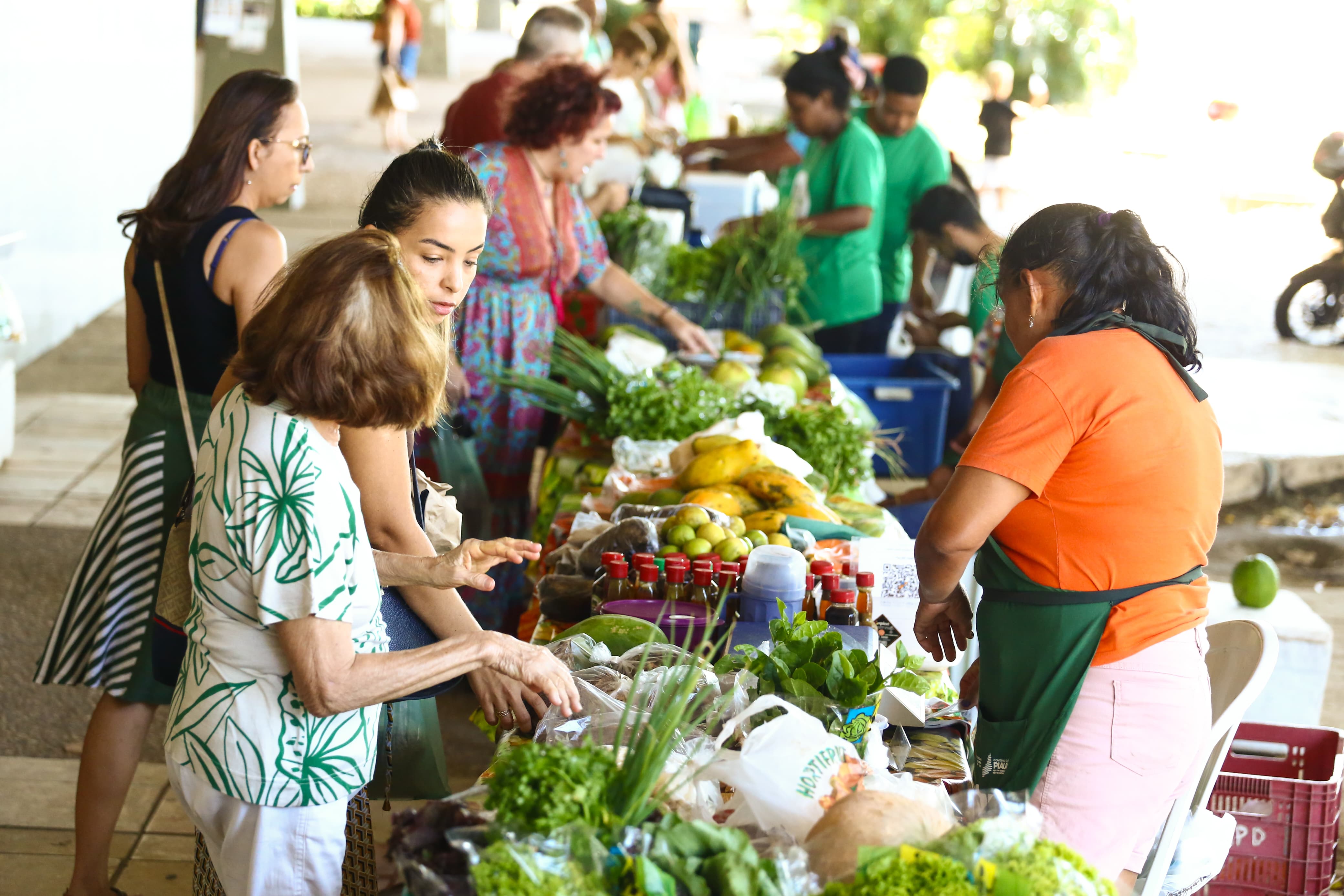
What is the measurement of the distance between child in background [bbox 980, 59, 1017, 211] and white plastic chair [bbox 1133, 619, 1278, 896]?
8523 mm

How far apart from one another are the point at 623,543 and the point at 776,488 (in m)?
0.57

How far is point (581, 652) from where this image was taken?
219 centimetres

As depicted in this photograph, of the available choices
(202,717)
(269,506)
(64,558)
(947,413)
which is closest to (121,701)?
(202,717)

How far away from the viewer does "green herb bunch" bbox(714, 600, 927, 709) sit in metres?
1.93

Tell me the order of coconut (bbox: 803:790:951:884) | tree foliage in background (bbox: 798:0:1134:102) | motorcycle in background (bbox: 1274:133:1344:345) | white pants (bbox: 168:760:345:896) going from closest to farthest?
coconut (bbox: 803:790:951:884) → white pants (bbox: 168:760:345:896) → motorcycle in background (bbox: 1274:133:1344:345) → tree foliage in background (bbox: 798:0:1134:102)

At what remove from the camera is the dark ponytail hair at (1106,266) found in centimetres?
213

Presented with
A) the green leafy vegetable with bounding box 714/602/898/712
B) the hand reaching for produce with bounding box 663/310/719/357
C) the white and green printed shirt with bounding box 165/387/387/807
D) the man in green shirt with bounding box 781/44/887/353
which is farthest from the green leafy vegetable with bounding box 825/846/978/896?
the man in green shirt with bounding box 781/44/887/353

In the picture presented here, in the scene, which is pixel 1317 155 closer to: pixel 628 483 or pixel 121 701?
pixel 628 483

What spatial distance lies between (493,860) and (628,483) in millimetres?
2041

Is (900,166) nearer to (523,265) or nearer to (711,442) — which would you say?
(523,265)

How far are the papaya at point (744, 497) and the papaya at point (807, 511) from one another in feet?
0.17

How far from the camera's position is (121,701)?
280 centimetres

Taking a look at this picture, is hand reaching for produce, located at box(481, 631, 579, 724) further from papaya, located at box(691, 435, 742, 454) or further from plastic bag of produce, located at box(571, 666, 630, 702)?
papaya, located at box(691, 435, 742, 454)

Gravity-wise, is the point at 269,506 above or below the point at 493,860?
above
